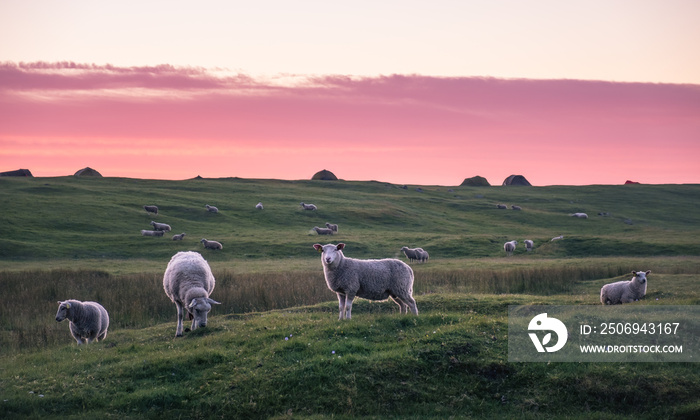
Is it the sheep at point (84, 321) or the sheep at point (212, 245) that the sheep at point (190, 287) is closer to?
the sheep at point (84, 321)

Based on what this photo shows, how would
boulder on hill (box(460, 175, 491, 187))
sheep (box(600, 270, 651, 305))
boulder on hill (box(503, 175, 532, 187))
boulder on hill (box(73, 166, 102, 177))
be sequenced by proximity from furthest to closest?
boulder on hill (box(503, 175, 532, 187))
boulder on hill (box(460, 175, 491, 187))
boulder on hill (box(73, 166, 102, 177))
sheep (box(600, 270, 651, 305))

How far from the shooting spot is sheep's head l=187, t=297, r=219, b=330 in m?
16.1

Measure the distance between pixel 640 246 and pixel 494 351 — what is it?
130 ft

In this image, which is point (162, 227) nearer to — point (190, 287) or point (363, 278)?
point (190, 287)

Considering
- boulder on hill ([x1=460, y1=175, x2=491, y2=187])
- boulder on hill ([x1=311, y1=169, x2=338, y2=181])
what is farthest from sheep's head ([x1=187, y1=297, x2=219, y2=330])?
boulder on hill ([x1=460, y1=175, x2=491, y2=187])

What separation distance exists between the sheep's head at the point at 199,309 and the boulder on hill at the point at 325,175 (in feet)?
351

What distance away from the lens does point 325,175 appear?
124 meters

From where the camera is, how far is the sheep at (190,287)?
642 inches

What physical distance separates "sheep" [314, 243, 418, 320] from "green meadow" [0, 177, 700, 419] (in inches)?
28.7

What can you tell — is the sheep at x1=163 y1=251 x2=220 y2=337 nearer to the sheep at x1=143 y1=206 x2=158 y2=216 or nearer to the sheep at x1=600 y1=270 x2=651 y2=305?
the sheep at x1=600 y1=270 x2=651 y2=305

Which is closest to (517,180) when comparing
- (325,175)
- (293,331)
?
(325,175)

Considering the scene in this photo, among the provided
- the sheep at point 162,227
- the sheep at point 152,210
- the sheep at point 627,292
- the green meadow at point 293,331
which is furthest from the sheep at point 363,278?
the sheep at point 152,210

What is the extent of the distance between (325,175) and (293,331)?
4323 inches

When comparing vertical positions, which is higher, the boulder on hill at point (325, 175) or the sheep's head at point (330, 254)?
the boulder on hill at point (325, 175)
